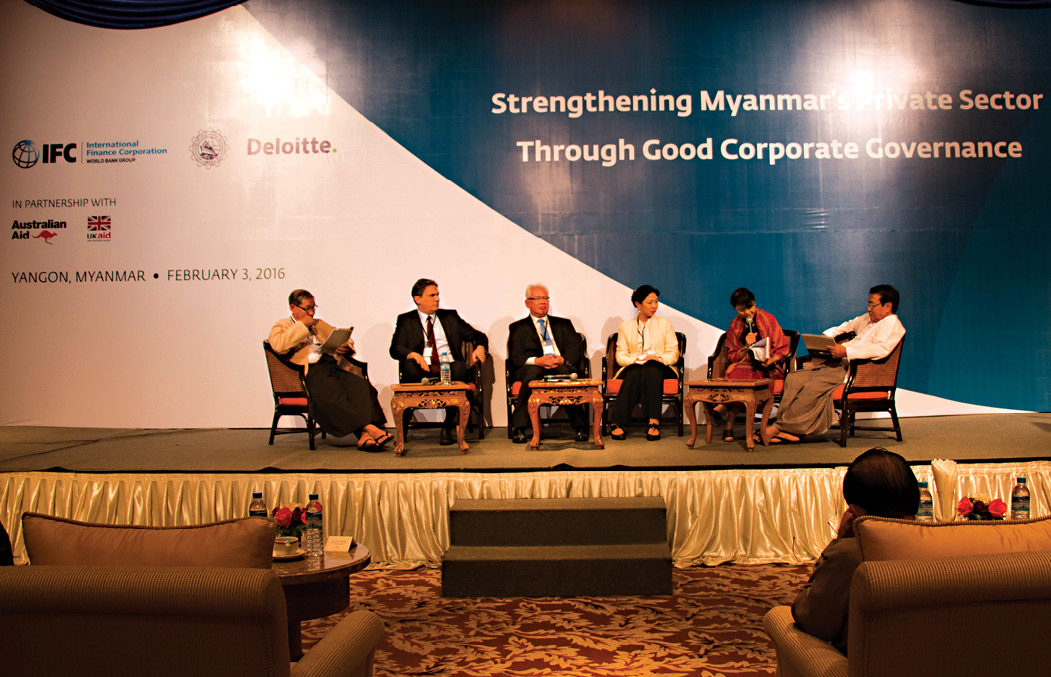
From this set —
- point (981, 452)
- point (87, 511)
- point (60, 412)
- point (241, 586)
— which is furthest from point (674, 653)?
point (60, 412)

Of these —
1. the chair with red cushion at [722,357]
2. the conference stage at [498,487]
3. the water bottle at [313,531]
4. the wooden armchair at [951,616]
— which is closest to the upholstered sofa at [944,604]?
the wooden armchair at [951,616]

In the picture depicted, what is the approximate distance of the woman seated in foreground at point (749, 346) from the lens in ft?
16.0

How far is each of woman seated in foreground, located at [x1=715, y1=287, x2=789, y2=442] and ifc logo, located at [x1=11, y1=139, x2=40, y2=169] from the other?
17.2ft

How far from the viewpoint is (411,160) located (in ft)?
19.0

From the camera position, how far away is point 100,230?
590 centimetres

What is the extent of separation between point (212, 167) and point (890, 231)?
500 cm

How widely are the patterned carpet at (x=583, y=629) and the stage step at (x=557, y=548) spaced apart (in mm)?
62

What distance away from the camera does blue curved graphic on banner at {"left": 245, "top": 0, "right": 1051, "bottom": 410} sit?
570 centimetres

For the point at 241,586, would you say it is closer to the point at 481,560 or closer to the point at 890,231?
the point at 481,560

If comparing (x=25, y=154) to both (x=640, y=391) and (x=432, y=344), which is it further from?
(x=640, y=391)

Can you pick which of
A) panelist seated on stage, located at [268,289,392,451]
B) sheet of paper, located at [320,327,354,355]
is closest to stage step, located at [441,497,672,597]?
panelist seated on stage, located at [268,289,392,451]

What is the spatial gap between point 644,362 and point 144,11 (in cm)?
461

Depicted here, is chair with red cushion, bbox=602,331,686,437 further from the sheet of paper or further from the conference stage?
the sheet of paper

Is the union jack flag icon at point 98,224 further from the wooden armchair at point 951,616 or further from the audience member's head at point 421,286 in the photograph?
the wooden armchair at point 951,616
